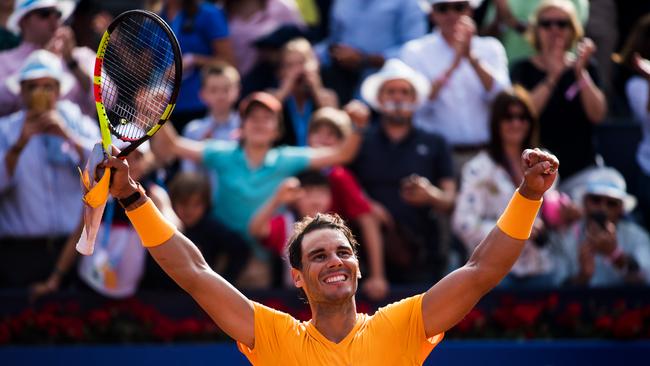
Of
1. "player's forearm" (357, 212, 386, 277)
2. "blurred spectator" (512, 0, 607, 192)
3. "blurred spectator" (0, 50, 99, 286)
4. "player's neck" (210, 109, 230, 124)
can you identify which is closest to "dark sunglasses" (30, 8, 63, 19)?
"blurred spectator" (0, 50, 99, 286)

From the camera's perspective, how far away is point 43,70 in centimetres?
838

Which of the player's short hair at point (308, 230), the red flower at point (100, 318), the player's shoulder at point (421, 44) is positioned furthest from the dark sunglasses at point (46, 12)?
the player's short hair at point (308, 230)

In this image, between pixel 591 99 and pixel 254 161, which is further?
pixel 591 99

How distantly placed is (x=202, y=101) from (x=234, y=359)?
87.2 inches

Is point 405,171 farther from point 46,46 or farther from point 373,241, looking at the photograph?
point 46,46

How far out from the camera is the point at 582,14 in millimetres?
9766

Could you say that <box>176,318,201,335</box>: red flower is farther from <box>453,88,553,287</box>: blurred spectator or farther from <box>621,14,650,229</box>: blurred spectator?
<box>621,14,650,229</box>: blurred spectator

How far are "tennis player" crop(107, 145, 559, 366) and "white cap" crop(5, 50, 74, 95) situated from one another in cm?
354

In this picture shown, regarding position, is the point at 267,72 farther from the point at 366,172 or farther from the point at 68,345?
the point at 68,345

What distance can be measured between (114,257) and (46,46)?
5.52 ft

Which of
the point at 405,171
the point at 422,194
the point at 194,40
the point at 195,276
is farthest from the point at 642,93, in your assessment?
the point at 195,276

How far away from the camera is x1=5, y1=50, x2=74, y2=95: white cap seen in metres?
8.37

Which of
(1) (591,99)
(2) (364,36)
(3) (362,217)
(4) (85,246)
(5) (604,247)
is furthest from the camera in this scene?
(2) (364,36)

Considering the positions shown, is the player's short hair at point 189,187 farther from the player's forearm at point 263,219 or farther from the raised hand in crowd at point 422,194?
the raised hand in crowd at point 422,194
